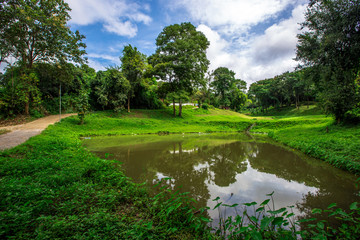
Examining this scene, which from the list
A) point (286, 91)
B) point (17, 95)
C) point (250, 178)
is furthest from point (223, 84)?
point (250, 178)

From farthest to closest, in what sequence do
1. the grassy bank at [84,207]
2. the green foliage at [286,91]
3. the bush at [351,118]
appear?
the green foliage at [286,91]
the bush at [351,118]
the grassy bank at [84,207]

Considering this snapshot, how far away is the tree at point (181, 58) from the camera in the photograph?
25.3 m

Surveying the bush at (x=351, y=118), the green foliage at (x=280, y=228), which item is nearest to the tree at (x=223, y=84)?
the bush at (x=351, y=118)

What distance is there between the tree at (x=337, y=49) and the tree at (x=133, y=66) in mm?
20224

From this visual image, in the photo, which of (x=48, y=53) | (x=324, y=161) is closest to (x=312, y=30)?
(x=324, y=161)

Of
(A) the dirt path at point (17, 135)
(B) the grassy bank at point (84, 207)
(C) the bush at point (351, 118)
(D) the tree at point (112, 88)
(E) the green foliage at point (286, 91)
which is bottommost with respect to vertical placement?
(A) the dirt path at point (17, 135)

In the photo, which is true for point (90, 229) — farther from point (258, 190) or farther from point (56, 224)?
point (258, 190)

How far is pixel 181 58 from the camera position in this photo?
82.2 ft

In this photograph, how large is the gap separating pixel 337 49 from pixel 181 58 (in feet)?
58.3

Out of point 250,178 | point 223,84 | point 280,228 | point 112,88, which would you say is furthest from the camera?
point 223,84

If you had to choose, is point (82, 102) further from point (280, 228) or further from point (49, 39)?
point (280, 228)

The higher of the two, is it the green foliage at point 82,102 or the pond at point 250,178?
the green foliage at point 82,102

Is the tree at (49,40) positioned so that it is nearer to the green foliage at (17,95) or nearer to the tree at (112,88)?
the green foliage at (17,95)

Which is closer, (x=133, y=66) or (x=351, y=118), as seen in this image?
(x=351, y=118)
